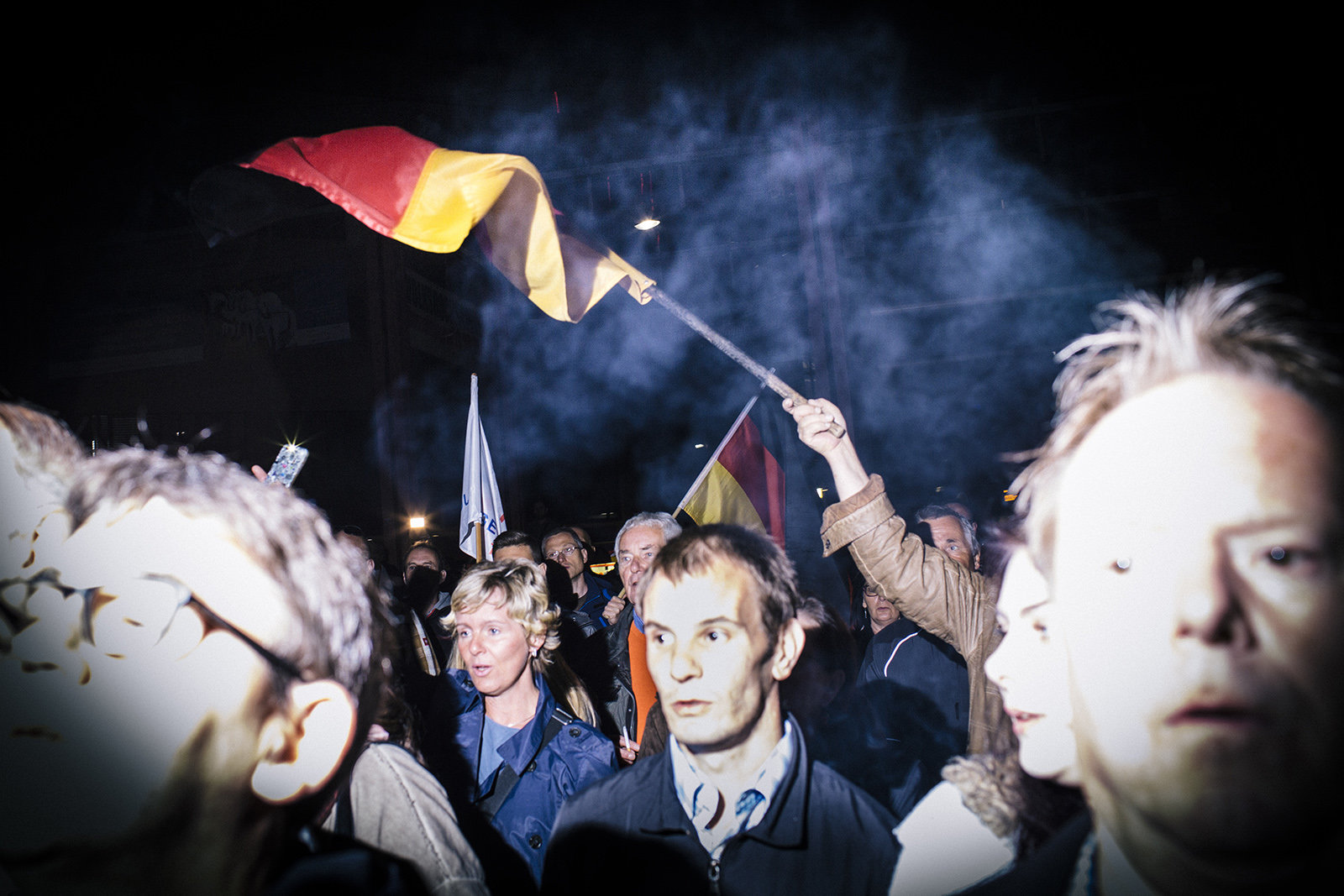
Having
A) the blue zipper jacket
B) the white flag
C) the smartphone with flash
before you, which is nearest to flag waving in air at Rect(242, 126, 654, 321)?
the smartphone with flash

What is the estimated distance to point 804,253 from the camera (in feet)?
15.3

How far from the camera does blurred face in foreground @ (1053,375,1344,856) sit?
808mm

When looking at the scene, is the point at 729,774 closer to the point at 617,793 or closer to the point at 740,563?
the point at 617,793

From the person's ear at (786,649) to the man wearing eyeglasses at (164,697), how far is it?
2.38ft

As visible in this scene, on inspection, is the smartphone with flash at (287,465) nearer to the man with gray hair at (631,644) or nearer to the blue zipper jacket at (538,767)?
the blue zipper jacket at (538,767)

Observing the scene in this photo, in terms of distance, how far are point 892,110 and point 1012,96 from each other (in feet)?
4.19

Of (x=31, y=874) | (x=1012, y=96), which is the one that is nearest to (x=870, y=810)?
(x=31, y=874)

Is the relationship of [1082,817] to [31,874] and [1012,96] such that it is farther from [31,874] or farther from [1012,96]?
[1012,96]

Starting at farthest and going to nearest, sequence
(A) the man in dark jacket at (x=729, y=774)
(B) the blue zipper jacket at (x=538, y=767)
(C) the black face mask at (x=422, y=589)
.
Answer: (C) the black face mask at (x=422, y=589) < (B) the blue zipper jacket at (x=538, y=767) < (A) the man in dark jacket at (x=729, y=774)

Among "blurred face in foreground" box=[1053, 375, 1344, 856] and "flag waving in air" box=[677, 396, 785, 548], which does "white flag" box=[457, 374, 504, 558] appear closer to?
"flag waving in air" box=[677, 396, 785, 548]

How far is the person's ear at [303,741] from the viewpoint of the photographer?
120 centimetres

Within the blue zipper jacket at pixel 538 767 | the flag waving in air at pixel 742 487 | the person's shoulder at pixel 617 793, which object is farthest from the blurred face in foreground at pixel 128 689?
the flag waving in air at pixel 742 487

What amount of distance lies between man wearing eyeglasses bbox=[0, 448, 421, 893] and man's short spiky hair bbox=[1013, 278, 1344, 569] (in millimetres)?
1123

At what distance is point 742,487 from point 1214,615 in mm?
2075
